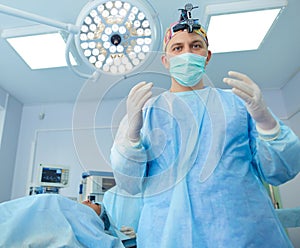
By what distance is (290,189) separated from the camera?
8.13ft

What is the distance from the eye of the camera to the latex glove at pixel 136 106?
2.24 feet

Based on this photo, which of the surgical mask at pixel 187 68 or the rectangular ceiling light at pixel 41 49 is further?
the rectangular ceiling light at pixel 41 49

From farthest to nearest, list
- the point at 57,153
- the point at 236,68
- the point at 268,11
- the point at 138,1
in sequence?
the point at 57,153
the point at 236,68
the point at 268,11
the point at 138,1

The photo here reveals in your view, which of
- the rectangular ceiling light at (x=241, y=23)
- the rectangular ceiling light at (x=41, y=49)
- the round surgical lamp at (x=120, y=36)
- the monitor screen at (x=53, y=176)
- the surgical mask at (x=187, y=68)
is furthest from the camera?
the monitor screen at (x=53, y=176)

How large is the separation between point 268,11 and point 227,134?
4.32ft

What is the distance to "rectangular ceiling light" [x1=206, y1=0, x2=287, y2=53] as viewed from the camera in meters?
1.65

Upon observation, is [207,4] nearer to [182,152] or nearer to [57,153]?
[182,152]

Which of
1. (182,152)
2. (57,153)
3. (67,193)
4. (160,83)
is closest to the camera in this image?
(182,152)

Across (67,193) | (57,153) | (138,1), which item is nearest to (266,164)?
(138,1)

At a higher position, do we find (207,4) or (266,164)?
(207,4)

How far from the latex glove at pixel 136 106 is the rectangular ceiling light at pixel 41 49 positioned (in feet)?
3.97

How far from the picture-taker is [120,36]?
2.03 ft

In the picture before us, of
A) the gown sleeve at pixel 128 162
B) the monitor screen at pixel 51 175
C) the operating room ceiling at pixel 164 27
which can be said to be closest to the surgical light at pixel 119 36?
the gown sleeve at pixel 128 162

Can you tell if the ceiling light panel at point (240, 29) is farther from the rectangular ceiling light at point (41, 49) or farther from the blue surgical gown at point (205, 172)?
the blue surgical gown at point (205, 172)
